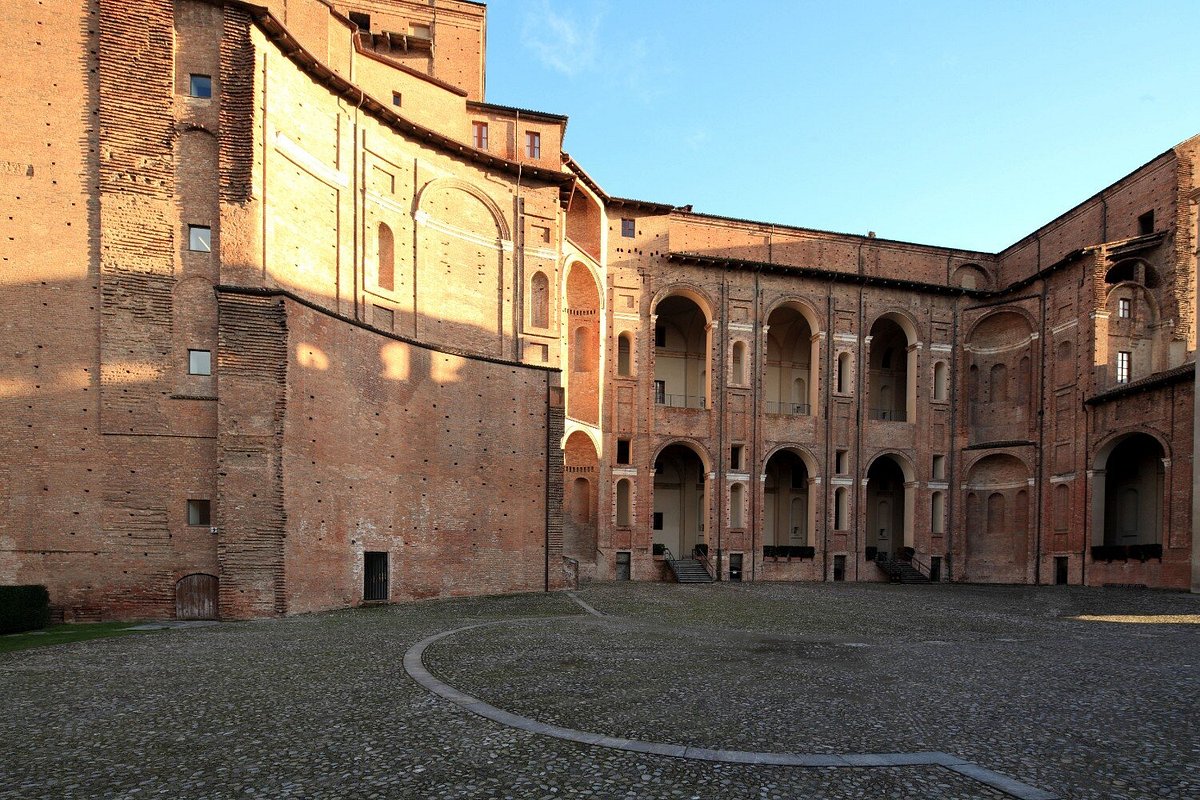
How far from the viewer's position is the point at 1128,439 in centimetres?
2938

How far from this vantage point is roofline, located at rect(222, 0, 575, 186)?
55.9ft

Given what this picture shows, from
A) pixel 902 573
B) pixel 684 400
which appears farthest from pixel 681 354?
pixel 902 573

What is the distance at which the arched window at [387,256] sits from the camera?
70.1 ft

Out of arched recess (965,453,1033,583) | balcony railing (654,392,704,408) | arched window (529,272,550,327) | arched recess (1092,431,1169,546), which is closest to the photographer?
arched window (529,272,550,327)

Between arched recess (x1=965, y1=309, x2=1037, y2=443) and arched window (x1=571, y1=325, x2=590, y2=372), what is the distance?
1969 cm

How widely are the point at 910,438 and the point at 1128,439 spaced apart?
856 centimetres

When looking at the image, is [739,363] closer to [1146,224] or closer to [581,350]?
[581,350]

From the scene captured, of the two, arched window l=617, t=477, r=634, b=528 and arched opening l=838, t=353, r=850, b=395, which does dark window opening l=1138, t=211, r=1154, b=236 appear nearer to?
arched opening l=838, t=353, r=850, b=395

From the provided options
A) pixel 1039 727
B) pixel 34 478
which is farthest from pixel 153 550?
pixel 1039 727

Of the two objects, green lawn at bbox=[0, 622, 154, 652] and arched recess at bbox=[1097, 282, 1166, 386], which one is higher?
arched recess at bbox=[1097, 282, 1166, 386]

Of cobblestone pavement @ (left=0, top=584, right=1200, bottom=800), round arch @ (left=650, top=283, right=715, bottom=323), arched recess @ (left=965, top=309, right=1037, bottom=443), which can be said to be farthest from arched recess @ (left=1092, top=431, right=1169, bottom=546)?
cobblestone pavement @ (left=0, top=584, right=1200, bottom=800)

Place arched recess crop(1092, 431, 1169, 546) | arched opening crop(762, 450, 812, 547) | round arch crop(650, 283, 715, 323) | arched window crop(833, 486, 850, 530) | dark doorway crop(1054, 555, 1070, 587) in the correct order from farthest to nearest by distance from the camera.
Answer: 1. arched opening crop(762, 450, 812, 547)
2. arched window crop(833, 486, 850, 530)
3. round arch crop(650, 283, 715, 323)
4. dark doorway crop(1054, 555, 1070, 587)
5. arched recess crop(1092, 431, 1169, 546)

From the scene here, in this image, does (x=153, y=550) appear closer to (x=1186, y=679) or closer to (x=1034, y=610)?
(x=1186, y=679)

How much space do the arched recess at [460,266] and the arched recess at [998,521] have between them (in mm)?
25061
